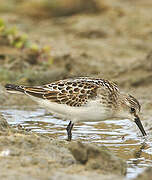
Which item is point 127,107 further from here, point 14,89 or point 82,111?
point 14,89

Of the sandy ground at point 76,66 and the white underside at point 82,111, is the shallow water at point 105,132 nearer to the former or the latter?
the white underside at point 82,111

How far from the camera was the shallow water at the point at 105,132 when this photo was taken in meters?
6.85

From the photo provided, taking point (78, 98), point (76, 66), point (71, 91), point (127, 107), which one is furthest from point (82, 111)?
point (76, 66)

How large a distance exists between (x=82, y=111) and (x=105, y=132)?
1.10 meters

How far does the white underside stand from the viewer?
727 centimetres

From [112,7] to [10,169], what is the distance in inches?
446

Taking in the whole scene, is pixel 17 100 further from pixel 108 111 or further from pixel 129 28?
pixel 129 28

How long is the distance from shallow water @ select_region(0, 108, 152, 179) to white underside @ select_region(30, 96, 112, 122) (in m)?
0.41

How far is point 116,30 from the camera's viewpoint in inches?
585

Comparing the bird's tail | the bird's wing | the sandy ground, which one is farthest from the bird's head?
the bird's tail

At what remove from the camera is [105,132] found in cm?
→ 826

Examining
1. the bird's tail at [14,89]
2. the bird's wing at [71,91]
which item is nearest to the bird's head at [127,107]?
the bird's wing at [71,91]

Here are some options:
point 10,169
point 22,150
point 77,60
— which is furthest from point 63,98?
point 77,60

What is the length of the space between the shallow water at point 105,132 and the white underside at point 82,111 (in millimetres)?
412
